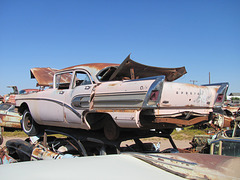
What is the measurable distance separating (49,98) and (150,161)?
3.82 m

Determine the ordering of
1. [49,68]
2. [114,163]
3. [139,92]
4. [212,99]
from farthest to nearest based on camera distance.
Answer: [49,68] → [212,99] → [139,92] → [114,163]

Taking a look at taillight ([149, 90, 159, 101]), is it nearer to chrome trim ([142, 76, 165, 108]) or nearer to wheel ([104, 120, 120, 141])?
A: chrome trim ([142, 76, 165, 108])

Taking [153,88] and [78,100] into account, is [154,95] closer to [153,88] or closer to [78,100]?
[153,88]

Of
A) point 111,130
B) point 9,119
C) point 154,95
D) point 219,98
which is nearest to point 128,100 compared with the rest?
point 154,95

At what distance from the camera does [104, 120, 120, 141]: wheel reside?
13.2 ft

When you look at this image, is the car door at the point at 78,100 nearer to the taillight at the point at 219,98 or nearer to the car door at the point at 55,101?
the car door at the point at 55,101

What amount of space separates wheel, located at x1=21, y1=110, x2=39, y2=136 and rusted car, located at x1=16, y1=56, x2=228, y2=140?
0.82m

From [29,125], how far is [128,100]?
12.0 ft

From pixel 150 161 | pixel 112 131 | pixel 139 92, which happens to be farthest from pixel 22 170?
pixel 112 131

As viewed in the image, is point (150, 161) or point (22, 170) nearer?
point (22, 170)

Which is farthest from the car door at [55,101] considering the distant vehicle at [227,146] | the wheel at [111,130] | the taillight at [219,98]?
the distant vehicle at [227,146]

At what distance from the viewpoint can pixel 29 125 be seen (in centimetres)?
612

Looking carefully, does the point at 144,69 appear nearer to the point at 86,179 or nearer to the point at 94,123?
the point at 94,123

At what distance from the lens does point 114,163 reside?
1746mm
